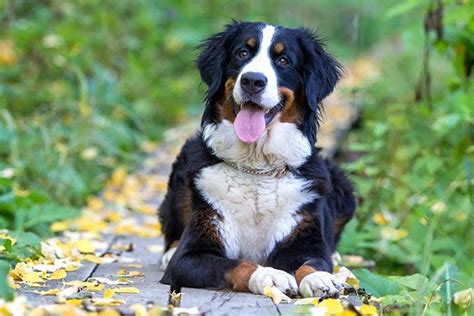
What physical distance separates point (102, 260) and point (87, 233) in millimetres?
1076

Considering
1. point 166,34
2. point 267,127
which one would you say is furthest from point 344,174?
point 166,34

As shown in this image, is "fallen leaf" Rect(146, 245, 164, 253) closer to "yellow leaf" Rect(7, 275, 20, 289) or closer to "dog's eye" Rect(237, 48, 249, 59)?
"dog's eye" Rect(237, 48, 249, 59)

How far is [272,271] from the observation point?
4.13m

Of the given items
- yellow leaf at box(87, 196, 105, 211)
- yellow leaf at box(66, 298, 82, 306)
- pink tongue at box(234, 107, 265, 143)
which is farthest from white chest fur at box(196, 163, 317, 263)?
yellow leaf at box(87, 196, 105, 211)

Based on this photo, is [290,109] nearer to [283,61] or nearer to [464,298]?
[283,61]

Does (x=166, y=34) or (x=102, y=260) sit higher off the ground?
(x=166, y=34)

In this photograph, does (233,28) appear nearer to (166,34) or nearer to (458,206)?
(458,206)

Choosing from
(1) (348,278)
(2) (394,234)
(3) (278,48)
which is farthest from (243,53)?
(2) (394,234)

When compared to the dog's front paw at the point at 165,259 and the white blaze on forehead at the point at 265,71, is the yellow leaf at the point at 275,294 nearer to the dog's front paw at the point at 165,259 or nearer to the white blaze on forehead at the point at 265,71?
the white blaze on forehead at the point at 265,71

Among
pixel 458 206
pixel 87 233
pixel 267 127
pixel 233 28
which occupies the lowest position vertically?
pixel 87 233

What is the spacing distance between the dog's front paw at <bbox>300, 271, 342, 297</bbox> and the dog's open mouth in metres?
0.88

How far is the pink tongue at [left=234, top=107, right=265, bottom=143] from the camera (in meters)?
4.66

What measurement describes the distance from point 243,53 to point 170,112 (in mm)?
6894

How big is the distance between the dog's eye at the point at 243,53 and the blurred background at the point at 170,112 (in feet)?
4.51
